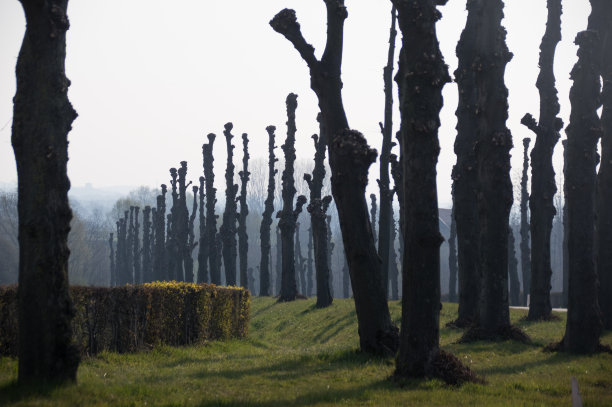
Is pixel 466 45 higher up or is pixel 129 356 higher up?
pixel 466 45

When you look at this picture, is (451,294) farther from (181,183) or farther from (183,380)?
(183,380)

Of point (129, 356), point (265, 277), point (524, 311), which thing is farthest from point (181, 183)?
point (129, 356)

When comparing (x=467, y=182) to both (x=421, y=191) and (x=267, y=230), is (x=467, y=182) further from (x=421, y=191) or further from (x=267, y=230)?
(x=267, y=230)

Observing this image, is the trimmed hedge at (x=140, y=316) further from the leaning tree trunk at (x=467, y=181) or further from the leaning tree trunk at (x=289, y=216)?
the leaning tree trunk at (x=289, y=216)

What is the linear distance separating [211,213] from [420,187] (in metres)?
40.6

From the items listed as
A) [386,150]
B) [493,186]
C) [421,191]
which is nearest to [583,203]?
[493,186]

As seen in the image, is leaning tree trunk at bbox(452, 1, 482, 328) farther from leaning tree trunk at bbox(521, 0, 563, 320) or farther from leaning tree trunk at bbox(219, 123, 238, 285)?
leaning tree trunk at bbox(219, 123, 238, 285)

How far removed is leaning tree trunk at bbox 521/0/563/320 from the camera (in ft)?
75.8

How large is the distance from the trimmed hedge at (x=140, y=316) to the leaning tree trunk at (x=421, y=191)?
575cm

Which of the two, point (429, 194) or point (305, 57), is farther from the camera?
point (305, 57)

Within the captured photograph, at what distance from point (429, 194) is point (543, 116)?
1428 centimetres

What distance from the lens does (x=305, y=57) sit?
589 inches

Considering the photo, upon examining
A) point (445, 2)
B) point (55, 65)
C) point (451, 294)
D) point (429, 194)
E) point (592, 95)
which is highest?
point (445, 2)

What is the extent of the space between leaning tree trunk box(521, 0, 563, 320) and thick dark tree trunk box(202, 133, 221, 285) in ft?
91.6
